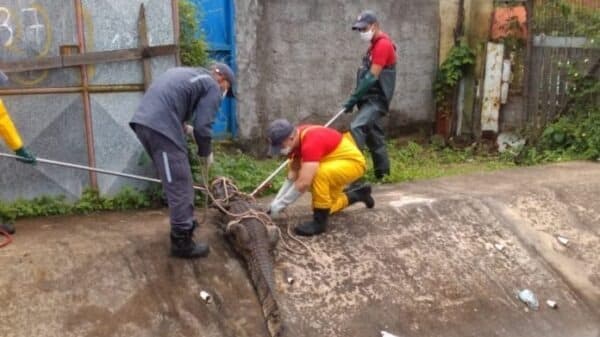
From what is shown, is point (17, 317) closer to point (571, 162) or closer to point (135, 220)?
point (135, 220)

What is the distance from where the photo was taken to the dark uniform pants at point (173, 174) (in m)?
4.75

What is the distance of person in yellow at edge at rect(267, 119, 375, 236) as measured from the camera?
5.27 meters

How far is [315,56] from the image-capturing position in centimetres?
885

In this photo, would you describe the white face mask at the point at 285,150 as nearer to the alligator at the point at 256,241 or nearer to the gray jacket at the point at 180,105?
the alligator at the point at 256,241

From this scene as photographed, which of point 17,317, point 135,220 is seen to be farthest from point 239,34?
point 17,317

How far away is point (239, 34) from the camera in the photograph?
8141 millimetres

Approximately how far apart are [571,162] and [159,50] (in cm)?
538

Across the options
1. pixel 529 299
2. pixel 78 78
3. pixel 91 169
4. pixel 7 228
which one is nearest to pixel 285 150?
pixel 91 169

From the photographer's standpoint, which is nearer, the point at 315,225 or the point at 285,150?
the point at 285,150

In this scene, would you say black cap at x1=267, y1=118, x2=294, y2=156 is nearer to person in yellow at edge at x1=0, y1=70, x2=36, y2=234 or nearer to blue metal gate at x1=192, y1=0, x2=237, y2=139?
person in yellow at edge at x1=0, y1=70, x2=36, y2=234

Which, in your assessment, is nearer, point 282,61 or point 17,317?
point 17,317

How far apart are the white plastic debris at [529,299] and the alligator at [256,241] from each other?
A: 2.16 meters

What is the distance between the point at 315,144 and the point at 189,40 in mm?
1690

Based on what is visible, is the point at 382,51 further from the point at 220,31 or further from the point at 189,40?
the point at 220,31
